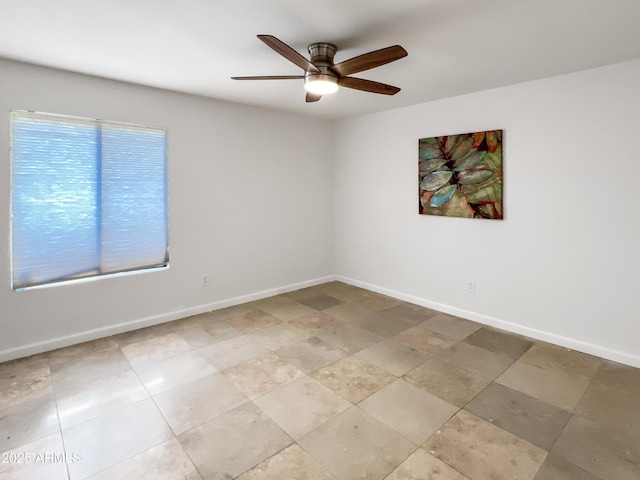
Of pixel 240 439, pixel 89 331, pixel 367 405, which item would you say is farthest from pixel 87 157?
pixel 367 405

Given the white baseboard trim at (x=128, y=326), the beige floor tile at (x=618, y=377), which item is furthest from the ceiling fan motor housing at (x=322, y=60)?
the beige floor tile at (x=618, y=377)

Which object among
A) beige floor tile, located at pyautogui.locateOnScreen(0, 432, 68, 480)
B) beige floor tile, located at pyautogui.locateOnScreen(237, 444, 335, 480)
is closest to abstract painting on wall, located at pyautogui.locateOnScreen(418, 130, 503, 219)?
beige floor tile, located at pyautogui.locateOnScreen(237, 444, 335, 480)

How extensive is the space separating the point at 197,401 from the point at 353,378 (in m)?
1.15

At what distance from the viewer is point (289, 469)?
178 cm

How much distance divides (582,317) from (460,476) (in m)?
2.22

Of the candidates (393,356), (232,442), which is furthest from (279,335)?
(232,442)

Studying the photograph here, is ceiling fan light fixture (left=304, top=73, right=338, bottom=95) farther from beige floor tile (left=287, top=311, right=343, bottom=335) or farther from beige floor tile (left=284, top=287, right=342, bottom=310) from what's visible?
beige floor tile (left=284, top=287, right=342, bottom=310)

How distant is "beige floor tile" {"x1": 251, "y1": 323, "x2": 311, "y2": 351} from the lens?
3.27 metres

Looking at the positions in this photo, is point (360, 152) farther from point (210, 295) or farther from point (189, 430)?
point (189, 430)

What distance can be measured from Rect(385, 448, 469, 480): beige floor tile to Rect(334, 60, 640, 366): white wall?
7.13 ft

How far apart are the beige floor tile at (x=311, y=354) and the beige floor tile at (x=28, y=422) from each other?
1617mm

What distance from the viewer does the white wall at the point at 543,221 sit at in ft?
9.35

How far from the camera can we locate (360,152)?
4.94 meters

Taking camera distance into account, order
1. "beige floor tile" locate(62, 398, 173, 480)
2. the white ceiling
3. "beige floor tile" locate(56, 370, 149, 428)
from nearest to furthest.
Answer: "beige floor tile" locate(62, 398, 173, 480) → the white ceiling → "beige floor tile" locate(56, 370, 149, 428)
